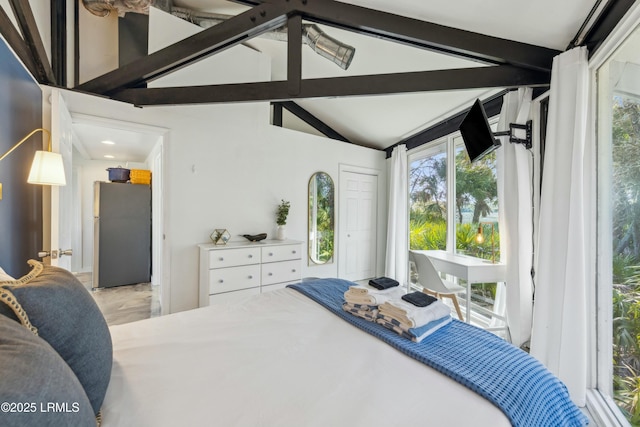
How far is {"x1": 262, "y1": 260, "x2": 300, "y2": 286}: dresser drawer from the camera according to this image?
3.13 m

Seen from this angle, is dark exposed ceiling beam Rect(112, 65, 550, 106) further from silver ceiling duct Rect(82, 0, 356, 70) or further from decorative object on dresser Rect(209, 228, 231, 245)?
decorative object on dresser Rect(209, 228, 231, 245)

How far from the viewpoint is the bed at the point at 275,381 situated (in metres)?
0.79

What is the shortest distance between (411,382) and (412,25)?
7.45ft

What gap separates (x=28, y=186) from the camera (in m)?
1.83

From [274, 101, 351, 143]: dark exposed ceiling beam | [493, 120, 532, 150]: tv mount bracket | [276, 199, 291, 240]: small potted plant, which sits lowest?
[276, 199, 291, 240]: small potted plant

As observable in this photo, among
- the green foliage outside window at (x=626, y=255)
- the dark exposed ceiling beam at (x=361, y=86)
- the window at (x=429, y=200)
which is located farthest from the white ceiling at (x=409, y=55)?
the green foliage outside window at (x=626, y=255)

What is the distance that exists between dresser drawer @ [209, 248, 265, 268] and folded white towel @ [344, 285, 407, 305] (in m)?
1.74

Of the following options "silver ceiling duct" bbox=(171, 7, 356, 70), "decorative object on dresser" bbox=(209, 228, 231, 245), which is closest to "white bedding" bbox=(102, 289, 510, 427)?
"decorative object on dresser" bbox=(209, 228, 231, 245)

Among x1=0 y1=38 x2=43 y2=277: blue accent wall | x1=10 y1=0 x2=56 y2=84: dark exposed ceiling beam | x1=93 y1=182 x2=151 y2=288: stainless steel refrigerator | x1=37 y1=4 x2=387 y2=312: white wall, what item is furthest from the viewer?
x1=93 y1=182 x2=151 y2=288: stainless steel refrigerator

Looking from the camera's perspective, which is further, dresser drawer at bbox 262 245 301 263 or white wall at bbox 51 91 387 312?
dresser drawer at bbox 262 245 301 263

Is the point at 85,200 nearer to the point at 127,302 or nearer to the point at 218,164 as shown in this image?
the point at 127,302

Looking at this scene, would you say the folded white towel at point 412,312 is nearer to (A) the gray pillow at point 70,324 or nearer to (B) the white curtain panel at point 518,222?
(A) the gray pillow at point 70,324

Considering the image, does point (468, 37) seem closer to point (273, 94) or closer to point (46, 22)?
point (273, 94)

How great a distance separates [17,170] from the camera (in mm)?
1663
